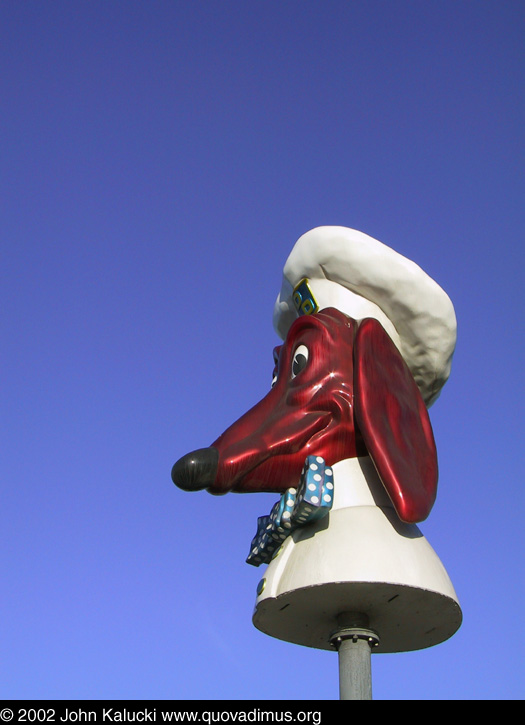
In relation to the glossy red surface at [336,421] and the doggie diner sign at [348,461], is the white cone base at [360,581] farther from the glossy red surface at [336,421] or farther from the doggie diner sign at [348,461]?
the glossy red surface at [336,421]

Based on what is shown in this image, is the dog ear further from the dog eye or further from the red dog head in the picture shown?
the dog eye

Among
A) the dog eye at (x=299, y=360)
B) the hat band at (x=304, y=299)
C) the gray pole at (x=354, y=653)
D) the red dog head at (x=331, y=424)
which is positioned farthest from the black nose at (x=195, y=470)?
the hat band at (x=304, y=299)

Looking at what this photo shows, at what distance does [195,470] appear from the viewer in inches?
236

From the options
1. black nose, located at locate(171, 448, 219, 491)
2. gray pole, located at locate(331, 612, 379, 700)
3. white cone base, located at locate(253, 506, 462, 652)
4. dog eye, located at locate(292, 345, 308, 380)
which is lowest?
gray pole, located at locate(331, 612, 379, 700)

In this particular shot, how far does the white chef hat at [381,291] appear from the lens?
22.6 feet

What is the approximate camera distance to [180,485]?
19.9 feet

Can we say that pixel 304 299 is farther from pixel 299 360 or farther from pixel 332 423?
pixel 332 423

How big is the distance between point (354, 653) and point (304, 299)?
99.4 inches

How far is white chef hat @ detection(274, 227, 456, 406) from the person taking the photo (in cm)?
688

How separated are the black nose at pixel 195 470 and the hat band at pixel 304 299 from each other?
155 centimetres

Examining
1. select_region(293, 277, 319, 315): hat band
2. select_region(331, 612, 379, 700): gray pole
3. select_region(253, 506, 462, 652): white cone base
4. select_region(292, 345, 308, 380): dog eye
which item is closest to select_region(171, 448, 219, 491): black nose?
select_region(253, 506, 462, 652): white cone base

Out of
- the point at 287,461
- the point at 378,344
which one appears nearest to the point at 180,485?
the point at 287,461
